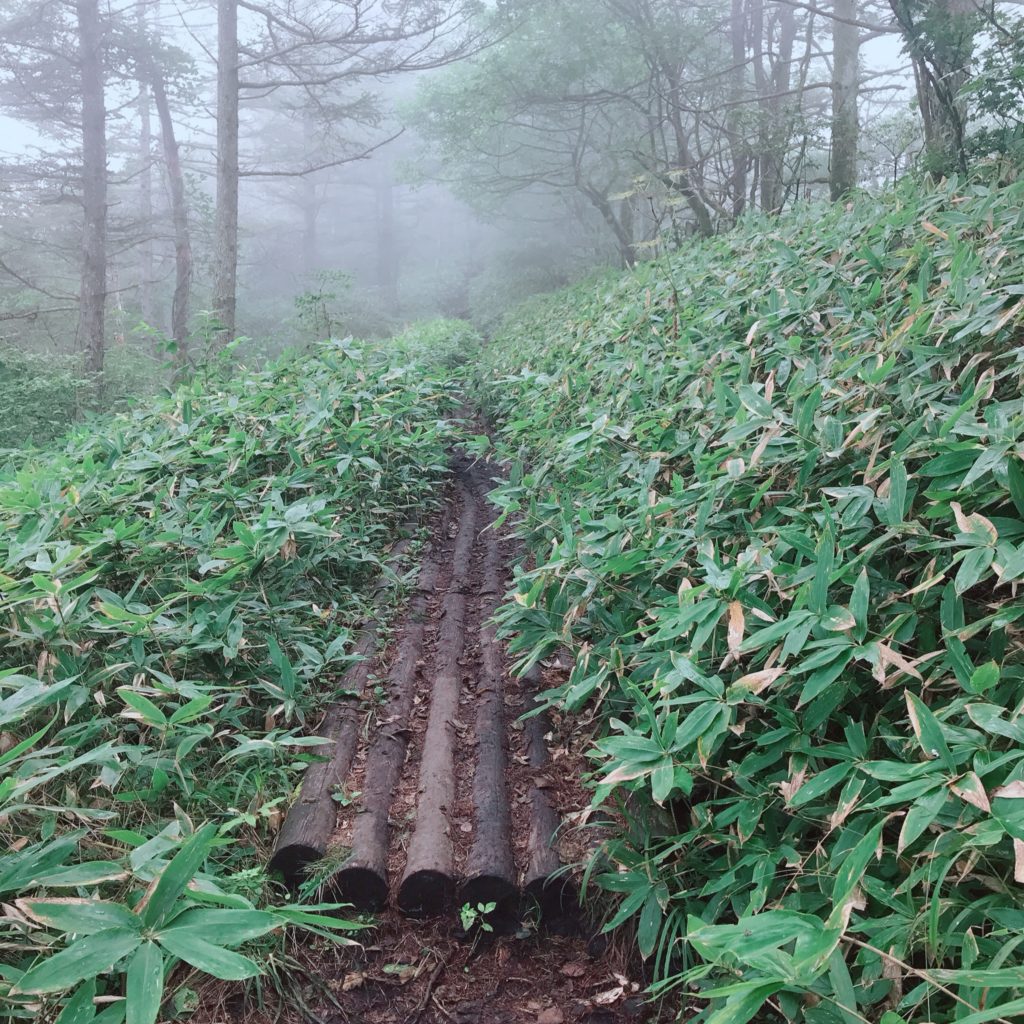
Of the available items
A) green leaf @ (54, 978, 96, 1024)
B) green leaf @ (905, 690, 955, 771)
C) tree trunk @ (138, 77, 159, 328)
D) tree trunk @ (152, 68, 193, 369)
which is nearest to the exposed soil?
green leaf @ (54, 978, 96, 1024)

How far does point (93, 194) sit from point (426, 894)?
11.4m

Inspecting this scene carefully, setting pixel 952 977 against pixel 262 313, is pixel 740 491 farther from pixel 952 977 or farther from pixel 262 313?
pixel 262 313

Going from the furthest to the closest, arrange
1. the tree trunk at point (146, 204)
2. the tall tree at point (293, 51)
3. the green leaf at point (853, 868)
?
the tree trunk at point (146, 204), the tall tree at point (293, 51), the green leaf at point (853, 868)

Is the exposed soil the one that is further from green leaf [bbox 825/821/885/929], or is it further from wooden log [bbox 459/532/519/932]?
green leaf [bbox 825/821/885/929]

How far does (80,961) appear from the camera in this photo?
0.88 m

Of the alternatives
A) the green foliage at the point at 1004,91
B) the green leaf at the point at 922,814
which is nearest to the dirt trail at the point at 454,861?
the green leaf at the point at 922,814

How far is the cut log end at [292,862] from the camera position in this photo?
1881 mm

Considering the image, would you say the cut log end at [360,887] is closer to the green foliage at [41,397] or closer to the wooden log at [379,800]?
the wooden log at [379,800]

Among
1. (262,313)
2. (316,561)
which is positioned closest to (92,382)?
(316,561)

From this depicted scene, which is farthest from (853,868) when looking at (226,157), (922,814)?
(226,157)

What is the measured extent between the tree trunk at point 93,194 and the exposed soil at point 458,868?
9.04m

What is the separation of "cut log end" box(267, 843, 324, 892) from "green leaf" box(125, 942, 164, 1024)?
1048 millimetres

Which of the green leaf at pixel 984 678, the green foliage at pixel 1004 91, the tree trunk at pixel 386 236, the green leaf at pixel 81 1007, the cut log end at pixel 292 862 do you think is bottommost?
the cut log end at pixel 292 862

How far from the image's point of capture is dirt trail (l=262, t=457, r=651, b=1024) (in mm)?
1654
